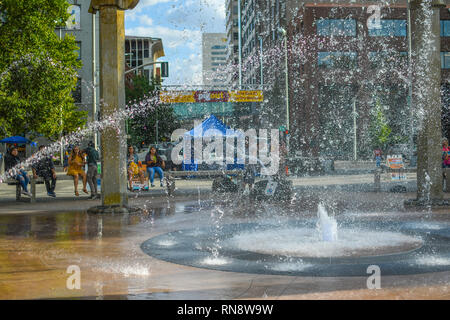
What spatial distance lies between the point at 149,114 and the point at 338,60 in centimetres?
2076

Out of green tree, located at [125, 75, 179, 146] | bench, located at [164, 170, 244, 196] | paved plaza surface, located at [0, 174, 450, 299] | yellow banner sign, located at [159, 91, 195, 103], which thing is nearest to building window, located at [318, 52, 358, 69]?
yellow banner sign, located at [159, 91, 195, 103]

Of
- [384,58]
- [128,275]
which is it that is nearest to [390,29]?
[384,58]

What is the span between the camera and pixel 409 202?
1266cm

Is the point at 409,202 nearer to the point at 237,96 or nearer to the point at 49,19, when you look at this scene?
the point at 49,19

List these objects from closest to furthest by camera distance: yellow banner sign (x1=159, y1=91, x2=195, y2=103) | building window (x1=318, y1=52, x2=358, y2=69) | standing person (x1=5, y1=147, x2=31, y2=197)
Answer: standing person (x1=5, y1=147, x2=31, y2=197)
yellow banner sign (x1=159, y1=91, x2=195, y2=103)
building window (x1=318, y1=52, x2=358, y2=69)

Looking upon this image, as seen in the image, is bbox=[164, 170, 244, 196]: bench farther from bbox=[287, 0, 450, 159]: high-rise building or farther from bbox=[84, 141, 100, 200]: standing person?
bbox=[287, 0, 450, 159]: high-rise building

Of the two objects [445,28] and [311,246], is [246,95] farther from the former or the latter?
[311,246]

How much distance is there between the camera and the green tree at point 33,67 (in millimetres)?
29000

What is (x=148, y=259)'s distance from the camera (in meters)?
6.59

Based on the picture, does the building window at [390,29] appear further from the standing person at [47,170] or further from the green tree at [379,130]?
the standing person at [47,170]

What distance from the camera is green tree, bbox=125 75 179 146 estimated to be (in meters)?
56.4

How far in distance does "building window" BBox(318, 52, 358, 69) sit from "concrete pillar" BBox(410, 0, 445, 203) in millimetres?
45590

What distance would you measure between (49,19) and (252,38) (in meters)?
69.8

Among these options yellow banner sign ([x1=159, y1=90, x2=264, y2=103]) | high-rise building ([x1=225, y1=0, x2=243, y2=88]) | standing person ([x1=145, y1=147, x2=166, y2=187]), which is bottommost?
standing person ([x1=145, y1=147, x2=166, y2=187])
